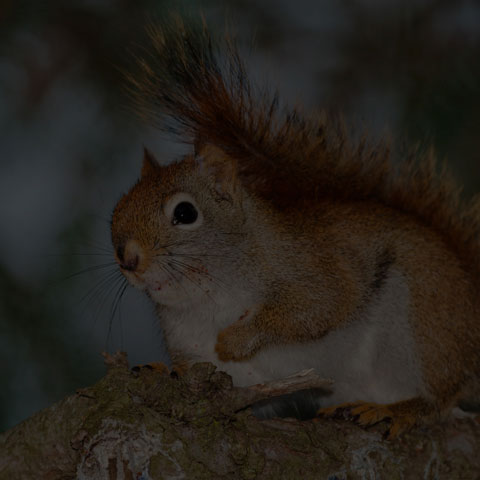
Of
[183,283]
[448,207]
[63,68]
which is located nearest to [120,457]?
[183,283]

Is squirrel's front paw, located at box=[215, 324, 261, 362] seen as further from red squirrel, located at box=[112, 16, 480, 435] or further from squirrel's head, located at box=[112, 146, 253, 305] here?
squirrel's head, located at box=[112, 146, 253, 305]

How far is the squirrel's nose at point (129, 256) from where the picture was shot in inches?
60.3

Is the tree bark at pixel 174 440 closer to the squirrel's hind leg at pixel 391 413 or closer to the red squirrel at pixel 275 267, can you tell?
the squirrel's hind leg at pixel 391 413

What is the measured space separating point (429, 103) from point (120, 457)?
5.72 ft

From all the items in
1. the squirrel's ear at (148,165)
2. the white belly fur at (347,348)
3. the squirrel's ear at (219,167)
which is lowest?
the white belly fur at (347,348)

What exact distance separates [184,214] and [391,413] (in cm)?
74

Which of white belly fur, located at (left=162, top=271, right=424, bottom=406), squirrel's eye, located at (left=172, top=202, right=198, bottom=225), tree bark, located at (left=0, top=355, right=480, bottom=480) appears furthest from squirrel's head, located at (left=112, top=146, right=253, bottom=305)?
tree bark, located at (left=0, top=355, right=480, bottom=480)

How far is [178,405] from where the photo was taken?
4.70 ft

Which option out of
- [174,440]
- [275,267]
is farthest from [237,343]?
[174,440]

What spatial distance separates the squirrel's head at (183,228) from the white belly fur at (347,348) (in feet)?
0.33

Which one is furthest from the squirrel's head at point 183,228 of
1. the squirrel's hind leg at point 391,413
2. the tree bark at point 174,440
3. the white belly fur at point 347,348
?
the squirrel's hind leg at point 391,413

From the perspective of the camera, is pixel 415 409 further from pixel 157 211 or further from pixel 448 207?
pixel 157 211

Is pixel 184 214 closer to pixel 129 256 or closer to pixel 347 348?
pixel 129 256

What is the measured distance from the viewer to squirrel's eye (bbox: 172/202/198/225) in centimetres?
163
